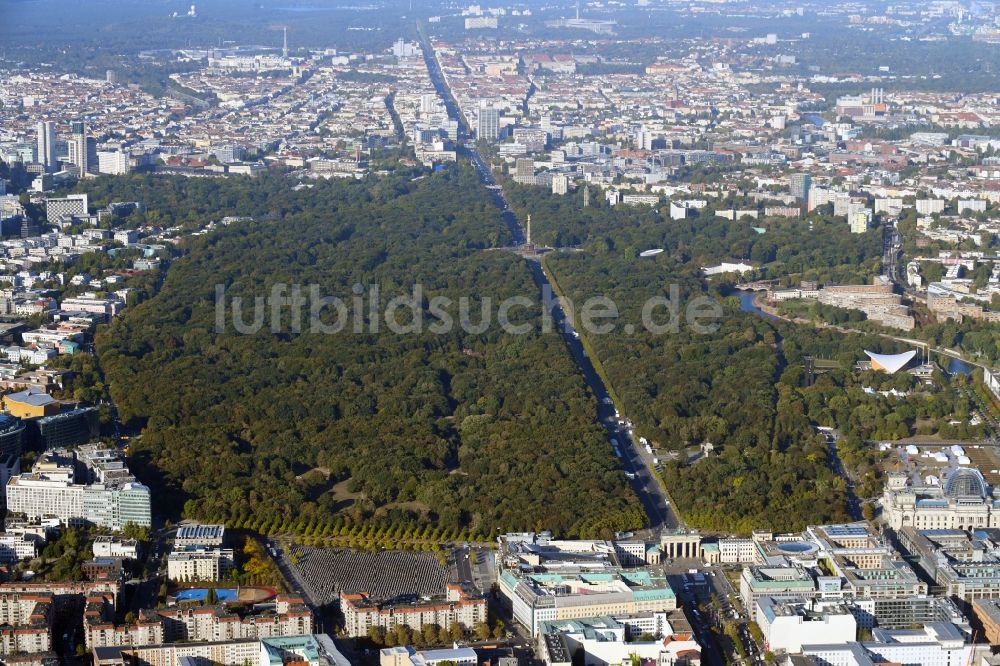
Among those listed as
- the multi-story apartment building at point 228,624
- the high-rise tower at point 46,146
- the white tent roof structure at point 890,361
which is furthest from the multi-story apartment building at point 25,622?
the high-rise tower at point 46,146

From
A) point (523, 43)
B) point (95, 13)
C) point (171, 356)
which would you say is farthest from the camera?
point (95, 13)

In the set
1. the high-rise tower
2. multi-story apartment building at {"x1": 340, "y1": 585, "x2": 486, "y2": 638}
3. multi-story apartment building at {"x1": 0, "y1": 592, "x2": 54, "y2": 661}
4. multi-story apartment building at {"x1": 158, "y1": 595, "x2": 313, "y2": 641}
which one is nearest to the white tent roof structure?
multi-story apartment building at {"x1": 340, "y1": 585, "x2": 486, "y2": 638}

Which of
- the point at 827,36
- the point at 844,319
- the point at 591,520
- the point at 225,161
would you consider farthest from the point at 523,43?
the point at 591,520

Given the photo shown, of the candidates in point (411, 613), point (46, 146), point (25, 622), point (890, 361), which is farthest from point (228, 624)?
point (46, 146)

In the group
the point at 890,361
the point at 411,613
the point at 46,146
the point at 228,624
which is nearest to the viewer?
the point at 228,624

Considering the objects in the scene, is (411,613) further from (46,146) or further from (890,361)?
(46,146)

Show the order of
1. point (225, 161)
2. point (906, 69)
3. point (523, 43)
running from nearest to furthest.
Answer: point (225, 161), point (906, 69), point (523, 43)

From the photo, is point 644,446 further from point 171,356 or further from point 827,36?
point 827,36

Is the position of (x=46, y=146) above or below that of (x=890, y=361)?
below
